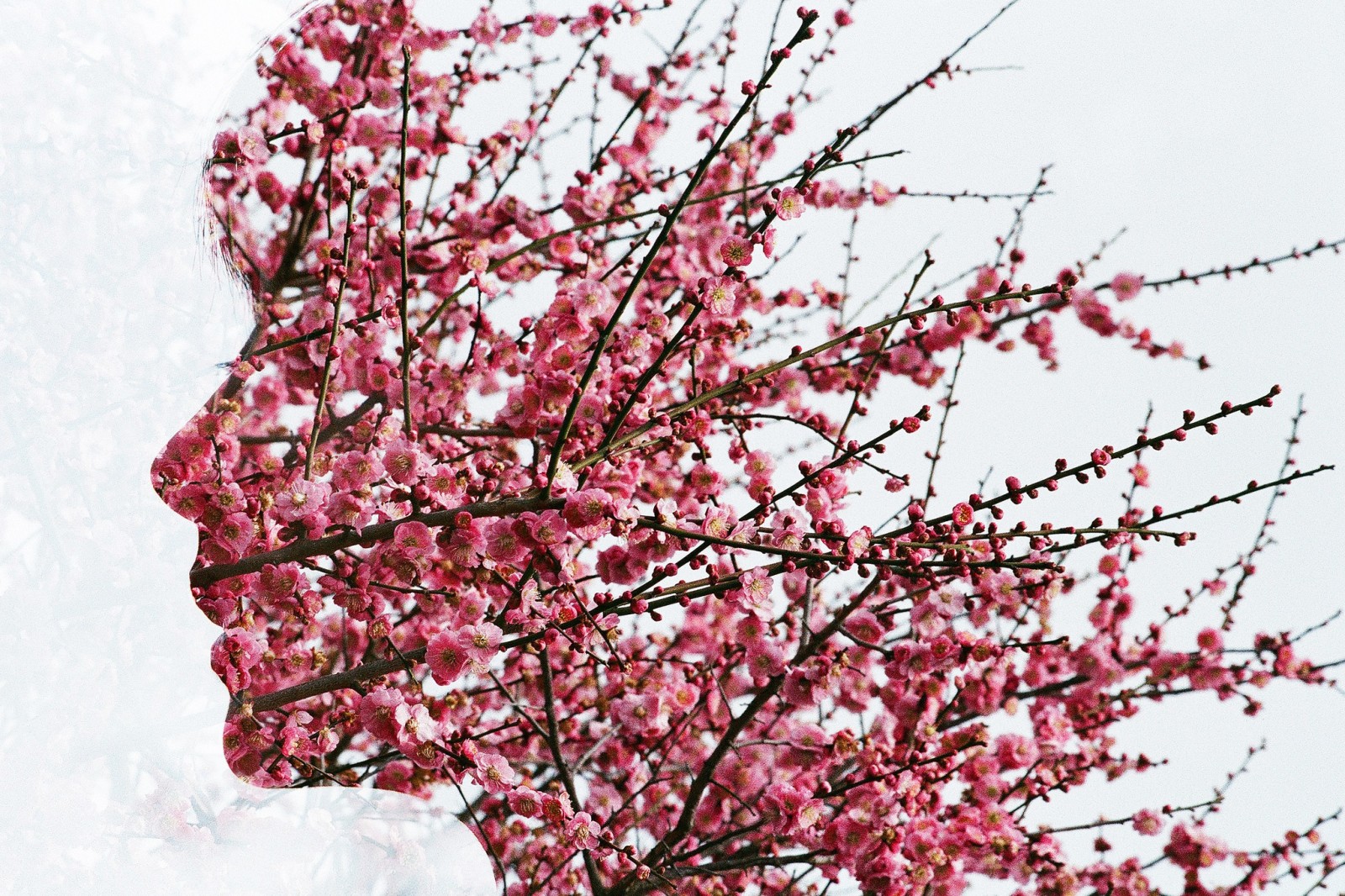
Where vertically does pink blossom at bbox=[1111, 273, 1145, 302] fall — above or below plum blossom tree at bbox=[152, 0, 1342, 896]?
above

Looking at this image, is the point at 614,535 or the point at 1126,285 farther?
the point at 1126,285

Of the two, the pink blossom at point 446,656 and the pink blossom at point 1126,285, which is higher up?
the pink blossom at point 1126,285

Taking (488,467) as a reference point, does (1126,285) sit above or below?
above

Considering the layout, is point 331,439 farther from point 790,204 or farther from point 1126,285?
point 1126,285

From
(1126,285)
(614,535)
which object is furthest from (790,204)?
(1126,285)

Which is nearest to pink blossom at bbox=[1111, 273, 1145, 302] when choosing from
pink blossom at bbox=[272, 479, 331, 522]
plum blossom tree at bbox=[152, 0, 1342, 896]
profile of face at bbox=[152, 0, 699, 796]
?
plum blossom tree at bbox=[152, 0, 1342, 896]

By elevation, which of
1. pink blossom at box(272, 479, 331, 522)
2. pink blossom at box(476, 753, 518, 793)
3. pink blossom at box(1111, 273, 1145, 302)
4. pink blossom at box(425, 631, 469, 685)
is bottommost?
pink blossom at box(476, 753, 518, 793)

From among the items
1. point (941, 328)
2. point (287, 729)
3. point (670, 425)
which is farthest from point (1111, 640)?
point (287, 729)

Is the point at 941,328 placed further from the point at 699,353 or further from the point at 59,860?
the point at 59,860

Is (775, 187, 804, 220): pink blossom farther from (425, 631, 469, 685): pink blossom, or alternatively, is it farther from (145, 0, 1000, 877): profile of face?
(425, 631, 469, 685): pink blossom

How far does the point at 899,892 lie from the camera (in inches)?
130

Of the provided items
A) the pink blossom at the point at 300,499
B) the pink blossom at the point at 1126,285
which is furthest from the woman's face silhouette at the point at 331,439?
the pink blossom at the point at 1126,285

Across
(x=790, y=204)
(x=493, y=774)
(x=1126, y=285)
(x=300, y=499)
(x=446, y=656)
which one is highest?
(x=1126, y=285)

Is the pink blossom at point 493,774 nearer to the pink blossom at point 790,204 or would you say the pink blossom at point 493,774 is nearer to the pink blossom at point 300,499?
the pink blossom at point 300,499
